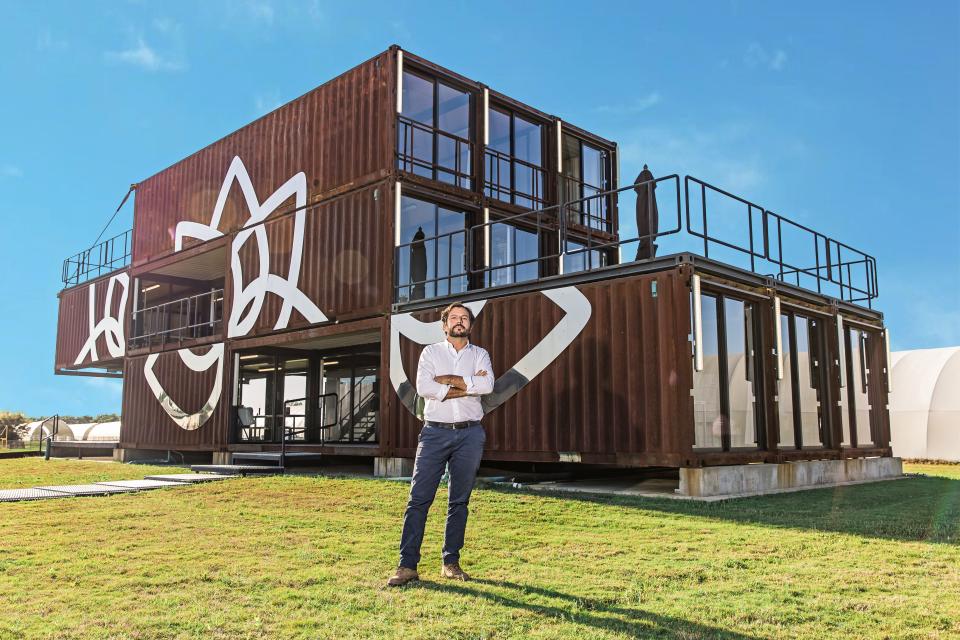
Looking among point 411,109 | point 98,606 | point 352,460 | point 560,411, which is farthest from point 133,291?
point 98,606

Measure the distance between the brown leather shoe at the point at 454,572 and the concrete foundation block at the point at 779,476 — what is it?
6.02 metres

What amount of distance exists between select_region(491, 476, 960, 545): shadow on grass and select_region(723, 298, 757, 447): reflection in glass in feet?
3.74

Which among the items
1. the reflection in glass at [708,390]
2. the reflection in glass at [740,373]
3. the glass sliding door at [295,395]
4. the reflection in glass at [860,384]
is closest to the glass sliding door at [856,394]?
the reflection in glass at [860,384]

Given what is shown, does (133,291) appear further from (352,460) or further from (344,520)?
(344,520)

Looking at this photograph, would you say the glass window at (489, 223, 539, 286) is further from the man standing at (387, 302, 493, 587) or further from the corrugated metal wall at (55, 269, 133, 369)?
the corrugated metal wall at (55, 269, 133, 369)

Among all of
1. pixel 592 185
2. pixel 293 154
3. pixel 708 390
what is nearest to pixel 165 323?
pixel 293 154

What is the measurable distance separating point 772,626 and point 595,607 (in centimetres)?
101

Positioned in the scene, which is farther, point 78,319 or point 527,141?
point 78,319

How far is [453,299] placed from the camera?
1453 centimetres

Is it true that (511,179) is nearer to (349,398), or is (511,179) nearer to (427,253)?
(427,253)

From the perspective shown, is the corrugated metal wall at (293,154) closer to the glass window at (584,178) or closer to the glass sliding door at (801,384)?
the glass window at (584,178)

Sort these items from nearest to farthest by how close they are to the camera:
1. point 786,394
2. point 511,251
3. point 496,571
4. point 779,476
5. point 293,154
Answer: point 496,571 → point 779,476 → point 786,394 → point 511,251 → point 293,154

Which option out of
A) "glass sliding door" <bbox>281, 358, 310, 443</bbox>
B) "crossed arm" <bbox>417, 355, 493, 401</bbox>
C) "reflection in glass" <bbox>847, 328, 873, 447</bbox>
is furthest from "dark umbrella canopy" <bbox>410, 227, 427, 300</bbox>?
"crossed arm" <bbox>417, 355, 493, 401</bbox>

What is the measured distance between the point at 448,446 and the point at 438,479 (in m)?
0.24
